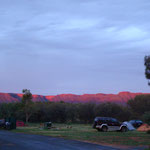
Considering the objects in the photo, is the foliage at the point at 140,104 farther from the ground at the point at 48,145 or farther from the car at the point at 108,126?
the ground at the point at 48,145

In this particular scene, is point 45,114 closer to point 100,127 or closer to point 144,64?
point 100,127

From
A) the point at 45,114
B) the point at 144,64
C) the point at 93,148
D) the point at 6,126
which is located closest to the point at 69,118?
the point at 45,114

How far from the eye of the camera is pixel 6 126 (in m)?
42.6

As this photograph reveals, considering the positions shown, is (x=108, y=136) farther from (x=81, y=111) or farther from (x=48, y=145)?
(x=81, y=111)

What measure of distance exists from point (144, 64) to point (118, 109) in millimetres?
43697

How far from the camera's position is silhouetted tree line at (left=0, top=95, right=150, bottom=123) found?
7100 cm

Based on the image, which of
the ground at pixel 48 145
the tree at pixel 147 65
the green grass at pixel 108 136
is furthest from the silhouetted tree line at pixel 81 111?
the ground at pixel 48 145

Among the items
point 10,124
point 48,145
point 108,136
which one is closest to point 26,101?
point 10,124

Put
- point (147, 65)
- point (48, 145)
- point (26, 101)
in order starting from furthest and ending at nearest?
point (26, 101), point (147, 65), point (48, 145)

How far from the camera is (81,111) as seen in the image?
75438 mm

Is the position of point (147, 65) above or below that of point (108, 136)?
above

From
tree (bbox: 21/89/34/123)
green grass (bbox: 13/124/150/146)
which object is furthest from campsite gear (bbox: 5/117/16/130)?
tree (bbox: 21/89/34/123)

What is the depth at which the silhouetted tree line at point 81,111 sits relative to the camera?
233ft

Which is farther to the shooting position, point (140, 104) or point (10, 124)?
point (140, 104)
